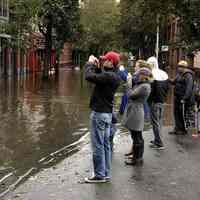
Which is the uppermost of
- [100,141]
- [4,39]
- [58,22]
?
[58,22]

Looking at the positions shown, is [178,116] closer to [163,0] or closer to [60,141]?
[60,141]

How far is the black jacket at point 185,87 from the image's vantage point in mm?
11156

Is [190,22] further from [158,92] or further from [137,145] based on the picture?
[137,145]

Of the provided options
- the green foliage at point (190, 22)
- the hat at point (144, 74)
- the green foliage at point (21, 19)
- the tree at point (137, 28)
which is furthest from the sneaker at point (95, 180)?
the tree at point (137, 28)

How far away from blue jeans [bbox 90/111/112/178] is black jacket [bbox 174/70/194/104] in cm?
430

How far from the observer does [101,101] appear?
6.98 m

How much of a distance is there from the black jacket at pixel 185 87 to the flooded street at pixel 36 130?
2.51m

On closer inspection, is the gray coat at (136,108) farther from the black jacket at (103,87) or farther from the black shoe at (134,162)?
the black jacket at (103,87)

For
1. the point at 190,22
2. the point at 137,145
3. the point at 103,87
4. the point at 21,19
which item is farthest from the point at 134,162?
the point at 21,19

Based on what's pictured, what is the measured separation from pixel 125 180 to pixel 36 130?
18.5 feet

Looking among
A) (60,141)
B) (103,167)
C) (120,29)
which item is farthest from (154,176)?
(120,29)

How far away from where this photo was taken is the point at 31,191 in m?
6.68

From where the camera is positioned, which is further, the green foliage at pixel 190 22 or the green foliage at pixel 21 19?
the green foliage at pixel 21 19

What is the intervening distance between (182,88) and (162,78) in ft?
6.24
